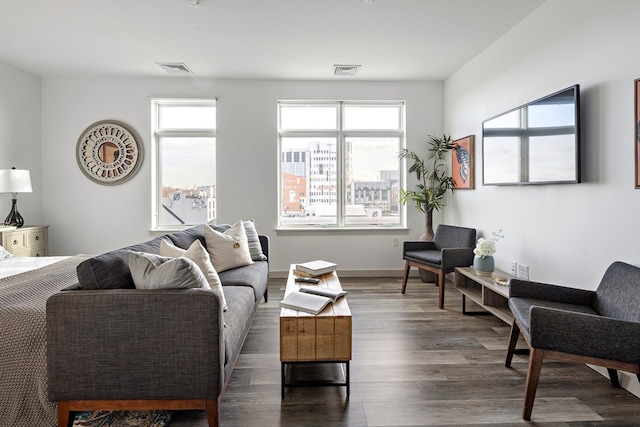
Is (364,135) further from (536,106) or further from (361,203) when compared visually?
(536,106)

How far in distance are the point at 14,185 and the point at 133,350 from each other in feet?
10.8

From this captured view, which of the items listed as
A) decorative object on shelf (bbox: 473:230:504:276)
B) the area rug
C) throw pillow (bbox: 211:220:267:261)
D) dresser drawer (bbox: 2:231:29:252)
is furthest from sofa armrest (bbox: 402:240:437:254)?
dresser drawer (bbox: 2:231:29:252)

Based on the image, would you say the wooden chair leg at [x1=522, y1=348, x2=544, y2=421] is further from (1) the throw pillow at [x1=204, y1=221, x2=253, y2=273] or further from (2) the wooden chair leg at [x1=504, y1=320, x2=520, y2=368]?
(1) the throw pillow at [x1=204, y1=221, x2=253, y2=273]

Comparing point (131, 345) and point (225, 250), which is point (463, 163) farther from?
point (131, 345)

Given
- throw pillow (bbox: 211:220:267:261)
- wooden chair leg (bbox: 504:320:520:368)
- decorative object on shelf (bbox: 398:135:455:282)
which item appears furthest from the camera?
decorative object on shelf (bbox: 398:135:455:282)

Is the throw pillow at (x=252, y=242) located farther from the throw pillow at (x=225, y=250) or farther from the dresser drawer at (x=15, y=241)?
the dresser drawer at (x=15, y=241)

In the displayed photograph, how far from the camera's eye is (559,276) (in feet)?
8.72

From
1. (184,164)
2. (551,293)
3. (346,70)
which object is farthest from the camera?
(184,164)

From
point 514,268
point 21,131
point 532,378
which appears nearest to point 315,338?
point 532,378

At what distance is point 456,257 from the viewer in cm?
360

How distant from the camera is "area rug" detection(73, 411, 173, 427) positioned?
1.71 metres

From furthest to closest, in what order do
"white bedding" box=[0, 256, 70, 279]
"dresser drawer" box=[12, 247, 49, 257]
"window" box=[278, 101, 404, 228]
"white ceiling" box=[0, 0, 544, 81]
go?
"window" box=[278, 101, 404, 228]
"dresser drawer" box=[12, 247, 49, 257]
"white ceiling" box=[0, 0, 544, 81]
"white bedding" box=[0, 256, 70, 279]

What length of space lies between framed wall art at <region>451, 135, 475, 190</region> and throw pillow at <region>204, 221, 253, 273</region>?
8.75 ft

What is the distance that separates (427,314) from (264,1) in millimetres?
3056
